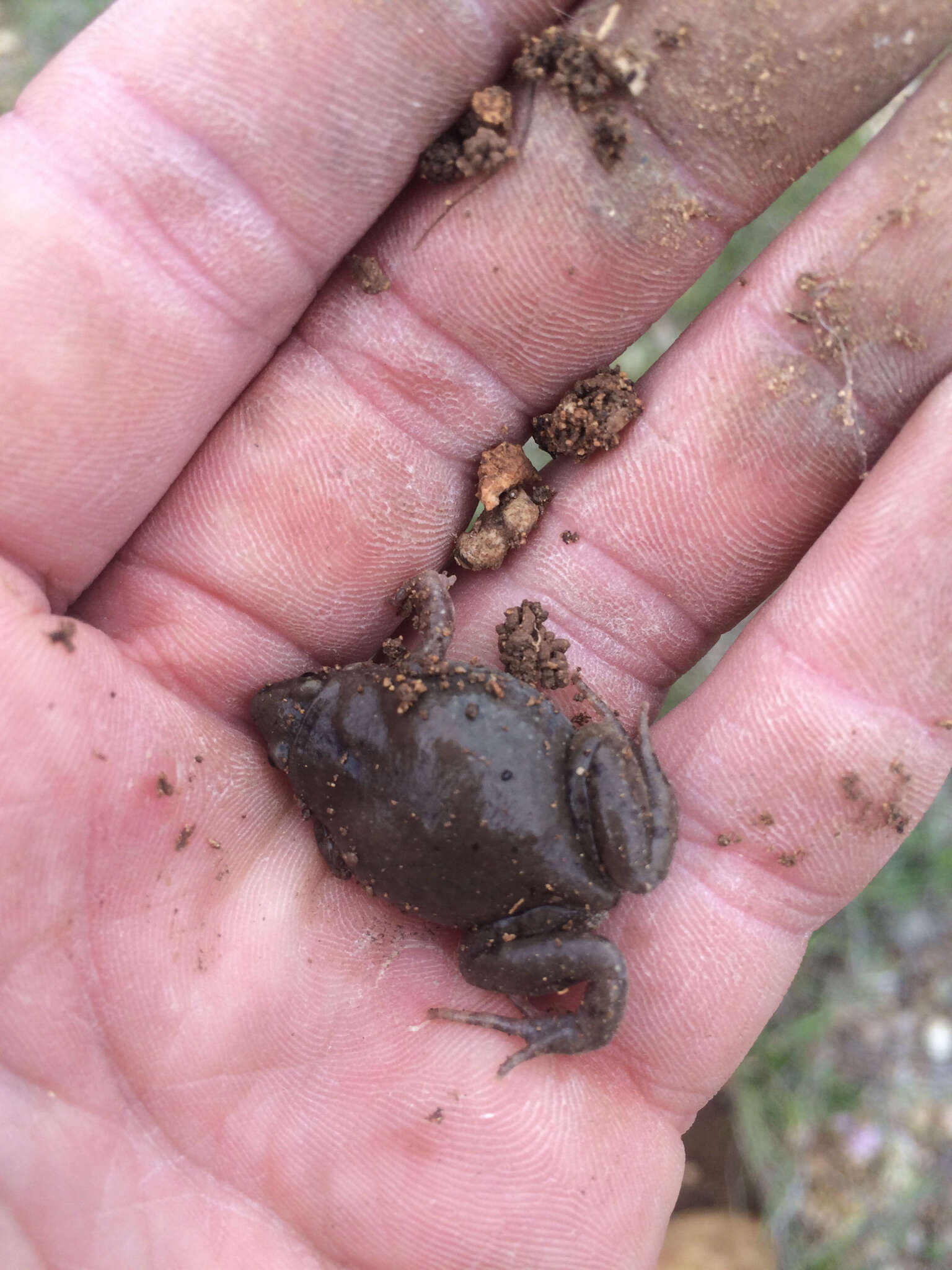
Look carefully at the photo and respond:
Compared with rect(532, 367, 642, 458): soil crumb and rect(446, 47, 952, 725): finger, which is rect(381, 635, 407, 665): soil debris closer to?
rect(446, 47, 952, 725): finger

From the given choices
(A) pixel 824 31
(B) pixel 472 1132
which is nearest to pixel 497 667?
(B) pixel 472 1132

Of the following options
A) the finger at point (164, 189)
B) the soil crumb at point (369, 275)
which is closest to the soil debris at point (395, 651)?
the finger at point (164, 189)

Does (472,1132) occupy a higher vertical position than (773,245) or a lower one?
lower

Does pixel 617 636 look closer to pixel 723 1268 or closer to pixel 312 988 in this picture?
pixel 312 988

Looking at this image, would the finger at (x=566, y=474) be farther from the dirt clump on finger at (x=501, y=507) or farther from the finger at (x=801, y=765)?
the finger at (x=801, y=765)

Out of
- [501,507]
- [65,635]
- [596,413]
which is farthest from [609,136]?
[65,635]
